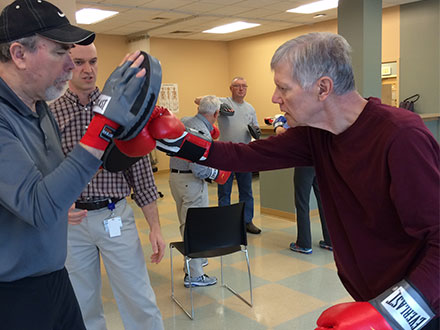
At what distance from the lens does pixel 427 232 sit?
122 cm

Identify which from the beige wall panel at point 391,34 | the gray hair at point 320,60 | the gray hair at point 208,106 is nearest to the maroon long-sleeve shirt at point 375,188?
the gray hair at point 320,60


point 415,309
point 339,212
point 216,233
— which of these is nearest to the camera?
point 415,309

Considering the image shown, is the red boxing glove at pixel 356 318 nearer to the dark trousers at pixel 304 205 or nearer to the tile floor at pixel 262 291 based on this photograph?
the tile floor at pixel 262 291

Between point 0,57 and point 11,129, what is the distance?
10.0 inches

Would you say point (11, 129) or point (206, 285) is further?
point (206, 285)

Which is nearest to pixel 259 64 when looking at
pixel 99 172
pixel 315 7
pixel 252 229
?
pixel 315 7

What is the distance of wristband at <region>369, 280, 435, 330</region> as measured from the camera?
1.18 meters

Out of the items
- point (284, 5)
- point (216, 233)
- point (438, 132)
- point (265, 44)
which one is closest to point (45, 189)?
point (216, 233)

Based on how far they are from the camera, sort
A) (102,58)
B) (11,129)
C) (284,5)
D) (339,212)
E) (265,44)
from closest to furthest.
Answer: (11,129)
(339,212)
(284,5)
(102,58)
(265,44)

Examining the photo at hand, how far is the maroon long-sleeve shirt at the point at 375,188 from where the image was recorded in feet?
3.98

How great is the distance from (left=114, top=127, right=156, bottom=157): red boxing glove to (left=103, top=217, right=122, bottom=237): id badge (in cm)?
81

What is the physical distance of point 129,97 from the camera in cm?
127

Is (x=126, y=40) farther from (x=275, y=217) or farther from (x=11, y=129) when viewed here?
(x=11, y=129)

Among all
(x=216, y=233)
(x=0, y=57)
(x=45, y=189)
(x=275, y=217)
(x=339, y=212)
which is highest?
(x=0, y=57)
